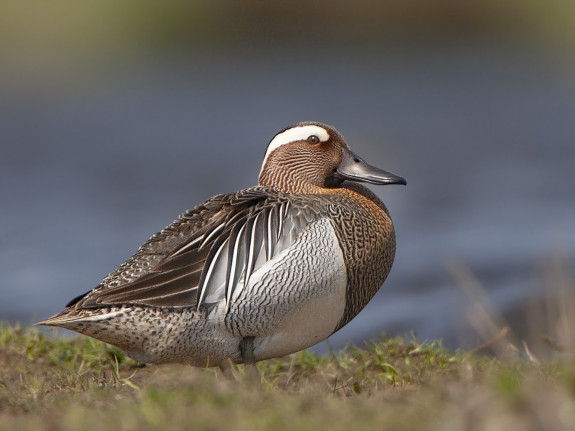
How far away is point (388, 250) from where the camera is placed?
198 inches

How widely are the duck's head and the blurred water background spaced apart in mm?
1729

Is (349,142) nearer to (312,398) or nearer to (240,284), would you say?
(240,284)

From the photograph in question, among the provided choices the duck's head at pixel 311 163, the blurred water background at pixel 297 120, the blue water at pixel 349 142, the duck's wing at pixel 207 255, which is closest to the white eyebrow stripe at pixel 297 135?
the duck's head at pixel 311 163

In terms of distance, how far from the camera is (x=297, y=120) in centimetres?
1212

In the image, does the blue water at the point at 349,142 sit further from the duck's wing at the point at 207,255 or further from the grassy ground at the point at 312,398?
the duck's wing at the point at 207,255

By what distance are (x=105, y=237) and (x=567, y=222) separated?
4658 mm

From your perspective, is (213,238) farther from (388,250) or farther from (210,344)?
(388,250)

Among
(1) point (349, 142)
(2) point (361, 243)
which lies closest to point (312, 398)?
(2) point (361, 243)

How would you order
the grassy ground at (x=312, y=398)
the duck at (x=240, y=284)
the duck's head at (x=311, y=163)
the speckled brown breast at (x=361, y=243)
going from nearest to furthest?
the grassy ground at (x=312, y=398)
the duck at (x=240, y=284)
the speckled brown breast at (x=361, y=243)
the duck's head at (x=311, y=163)

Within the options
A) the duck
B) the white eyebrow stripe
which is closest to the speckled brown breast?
the duck

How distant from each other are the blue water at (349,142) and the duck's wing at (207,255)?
8.09 ft

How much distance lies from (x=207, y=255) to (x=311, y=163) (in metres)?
1.00

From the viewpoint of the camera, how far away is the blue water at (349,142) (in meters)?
8.75

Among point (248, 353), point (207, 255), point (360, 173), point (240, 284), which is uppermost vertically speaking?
point (360, 173)
